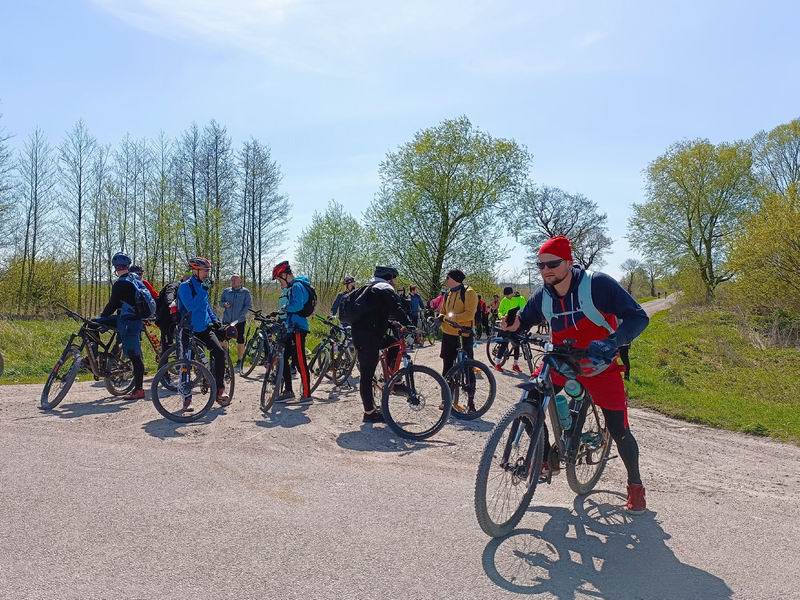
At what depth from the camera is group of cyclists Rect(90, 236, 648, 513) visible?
163 inches

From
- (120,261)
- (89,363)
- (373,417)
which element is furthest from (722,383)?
(89,363)

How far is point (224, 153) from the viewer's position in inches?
1286

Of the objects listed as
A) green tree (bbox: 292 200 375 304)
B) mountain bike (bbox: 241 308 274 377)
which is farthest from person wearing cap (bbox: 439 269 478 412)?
green tree (bbox: 292 200 375 304)

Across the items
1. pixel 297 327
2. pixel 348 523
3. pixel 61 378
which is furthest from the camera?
pixel 297 327

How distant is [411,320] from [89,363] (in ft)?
15.0

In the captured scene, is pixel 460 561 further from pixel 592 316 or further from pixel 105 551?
pixel 105 551

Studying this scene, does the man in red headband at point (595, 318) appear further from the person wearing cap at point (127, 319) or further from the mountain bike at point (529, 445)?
the person wearing cap at point (127, 319)

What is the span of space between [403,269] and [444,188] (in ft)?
15.7

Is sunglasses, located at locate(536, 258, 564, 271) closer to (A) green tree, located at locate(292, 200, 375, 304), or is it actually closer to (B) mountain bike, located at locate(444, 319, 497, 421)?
(B) mountain bike, located at locate(444, 319, 497, 421)

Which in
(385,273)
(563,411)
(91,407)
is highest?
(385,273)

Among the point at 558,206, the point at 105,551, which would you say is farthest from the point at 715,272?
the point at 105,551

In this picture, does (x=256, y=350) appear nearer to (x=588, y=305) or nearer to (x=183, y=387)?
(x=183, y=387)

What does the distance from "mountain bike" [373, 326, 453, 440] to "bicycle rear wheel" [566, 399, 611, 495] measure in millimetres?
2117

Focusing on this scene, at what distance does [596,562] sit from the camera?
352 centimetres
